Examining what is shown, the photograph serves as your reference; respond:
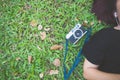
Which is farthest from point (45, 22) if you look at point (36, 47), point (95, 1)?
point (95, 1)

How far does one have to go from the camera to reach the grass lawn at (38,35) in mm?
2748

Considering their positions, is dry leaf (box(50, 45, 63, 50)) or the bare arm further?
dry leaf (box(50, 45, 63, 50))

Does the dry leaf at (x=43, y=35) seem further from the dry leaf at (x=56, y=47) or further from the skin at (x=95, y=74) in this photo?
the skin at (x=95, y=74)

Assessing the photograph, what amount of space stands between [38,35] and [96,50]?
0.76 meters

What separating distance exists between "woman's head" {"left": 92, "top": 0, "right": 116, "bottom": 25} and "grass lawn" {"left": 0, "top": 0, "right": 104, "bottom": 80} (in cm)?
17

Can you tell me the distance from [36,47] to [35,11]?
42 centimetres

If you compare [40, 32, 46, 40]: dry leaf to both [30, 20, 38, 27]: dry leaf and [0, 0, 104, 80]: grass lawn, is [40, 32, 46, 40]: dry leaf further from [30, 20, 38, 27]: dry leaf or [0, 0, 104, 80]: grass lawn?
[30, 20, 38, 27]: dry leaf

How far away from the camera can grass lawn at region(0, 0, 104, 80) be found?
2.75 metres

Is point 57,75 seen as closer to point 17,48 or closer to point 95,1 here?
point 17,48

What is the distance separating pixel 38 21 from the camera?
2902mm

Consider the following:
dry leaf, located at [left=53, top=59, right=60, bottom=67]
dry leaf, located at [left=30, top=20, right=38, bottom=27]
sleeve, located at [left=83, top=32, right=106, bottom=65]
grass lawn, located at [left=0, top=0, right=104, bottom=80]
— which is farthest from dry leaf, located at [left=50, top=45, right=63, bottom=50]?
sleeve, located at [left=83, top=32, right=106, bottom=65]

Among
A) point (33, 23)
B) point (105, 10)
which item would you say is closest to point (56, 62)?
point (33, 23)

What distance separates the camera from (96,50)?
7.78 feet

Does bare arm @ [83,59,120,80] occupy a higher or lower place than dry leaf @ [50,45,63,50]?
lower
